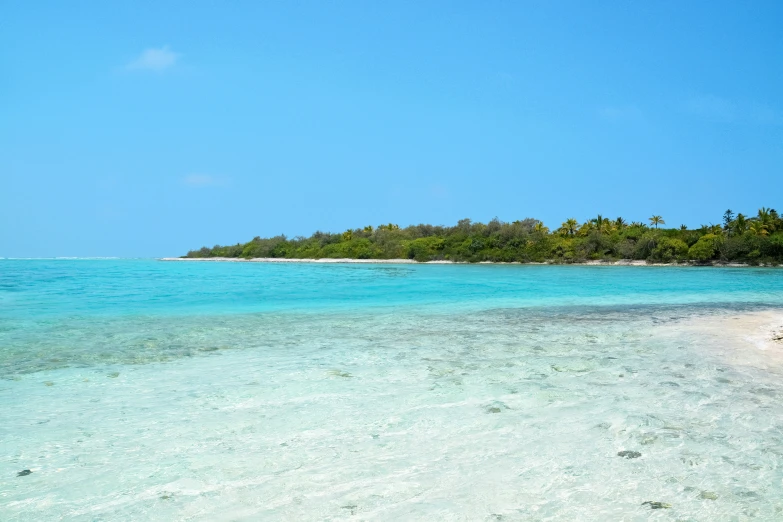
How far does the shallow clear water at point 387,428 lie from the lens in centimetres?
329

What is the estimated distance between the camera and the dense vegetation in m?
69.2

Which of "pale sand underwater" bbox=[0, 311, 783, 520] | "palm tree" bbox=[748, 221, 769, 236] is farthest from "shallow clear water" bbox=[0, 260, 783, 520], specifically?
"palm tree" bbox=[748, 221, 769, 236]

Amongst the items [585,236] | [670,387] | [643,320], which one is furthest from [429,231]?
[670,387]

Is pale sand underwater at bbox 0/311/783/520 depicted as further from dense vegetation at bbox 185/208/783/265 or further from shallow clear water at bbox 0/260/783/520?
dense vegetation at bbox 185/208/783/265

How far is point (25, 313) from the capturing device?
46.5ft

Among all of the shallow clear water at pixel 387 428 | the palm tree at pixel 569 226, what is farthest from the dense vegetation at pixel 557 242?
the shallow clear water at pixel 387 428

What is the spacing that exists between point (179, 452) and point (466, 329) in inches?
314

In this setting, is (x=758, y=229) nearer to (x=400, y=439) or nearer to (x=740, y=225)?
(x=740, y=225)

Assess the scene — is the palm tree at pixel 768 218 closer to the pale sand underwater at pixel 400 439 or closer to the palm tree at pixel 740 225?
the palm tree at pixel 740 225

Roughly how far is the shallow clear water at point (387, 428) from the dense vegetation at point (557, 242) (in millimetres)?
69373

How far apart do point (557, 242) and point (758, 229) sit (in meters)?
26.4

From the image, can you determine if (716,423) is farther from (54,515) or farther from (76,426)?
(76,426)

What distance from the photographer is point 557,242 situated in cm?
8338

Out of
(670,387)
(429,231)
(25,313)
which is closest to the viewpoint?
(670,387)
